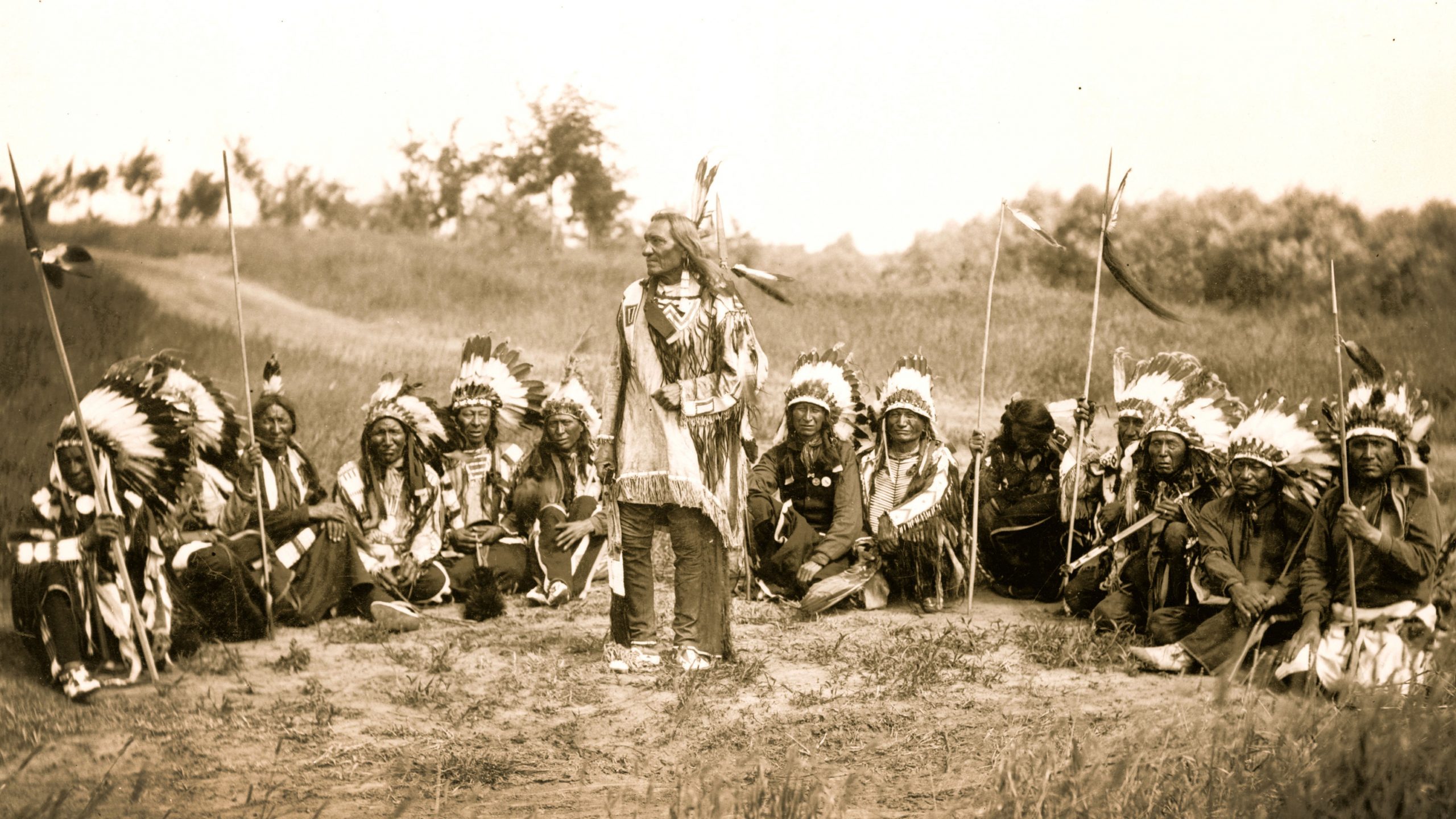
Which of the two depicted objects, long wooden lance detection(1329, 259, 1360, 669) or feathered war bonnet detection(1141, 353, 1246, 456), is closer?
long wooden lance detection(1329, 259, 1360, 669)

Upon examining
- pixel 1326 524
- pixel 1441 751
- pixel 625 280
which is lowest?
pixel 1441 751

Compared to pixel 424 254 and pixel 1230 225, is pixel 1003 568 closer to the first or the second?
pixel 1230 225

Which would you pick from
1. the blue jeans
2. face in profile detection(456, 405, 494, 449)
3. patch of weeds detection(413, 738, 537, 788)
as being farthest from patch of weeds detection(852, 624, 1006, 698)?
face in profile detection(456, 405, 494, 449)

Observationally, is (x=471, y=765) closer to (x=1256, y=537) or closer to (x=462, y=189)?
(x=1256, y=537)

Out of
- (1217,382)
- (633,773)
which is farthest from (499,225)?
(633,773)

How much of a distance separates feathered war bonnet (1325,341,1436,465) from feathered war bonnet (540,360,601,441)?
3.96m

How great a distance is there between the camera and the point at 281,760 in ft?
14.5

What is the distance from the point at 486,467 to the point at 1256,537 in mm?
4217

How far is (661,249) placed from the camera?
17.4 ft

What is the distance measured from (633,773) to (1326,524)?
10.2 ft

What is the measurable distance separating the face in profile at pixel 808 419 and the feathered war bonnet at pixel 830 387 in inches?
0.7

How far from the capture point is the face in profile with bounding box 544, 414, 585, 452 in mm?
7230

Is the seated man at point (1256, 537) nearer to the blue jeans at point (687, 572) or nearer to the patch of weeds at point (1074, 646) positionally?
the patch of weeds at point (1074, 646)

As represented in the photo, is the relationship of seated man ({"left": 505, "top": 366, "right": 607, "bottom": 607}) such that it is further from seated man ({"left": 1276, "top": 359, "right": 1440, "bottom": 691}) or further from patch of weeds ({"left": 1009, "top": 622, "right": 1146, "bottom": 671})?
seated man ({"left": 1276, "top": 359, "right": 1440, "bottom": 691})
